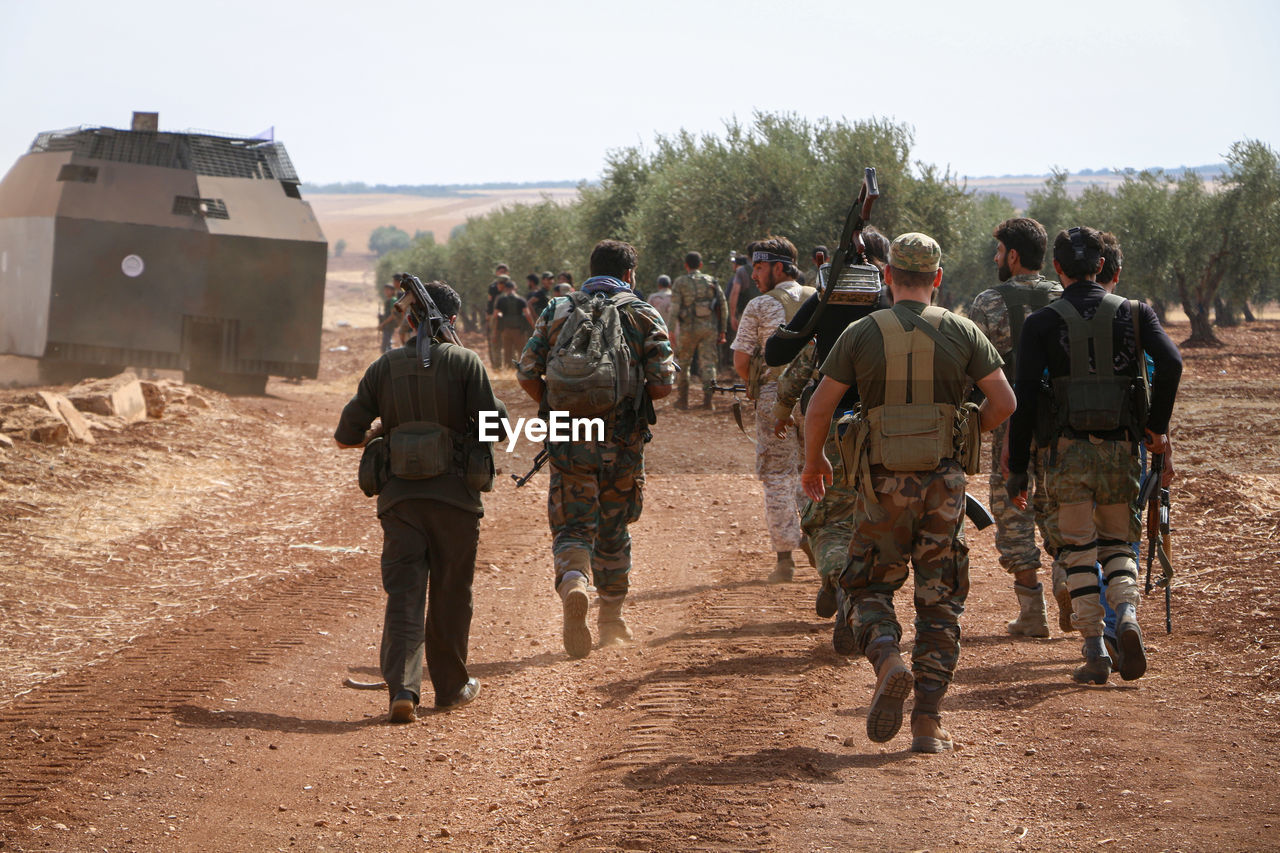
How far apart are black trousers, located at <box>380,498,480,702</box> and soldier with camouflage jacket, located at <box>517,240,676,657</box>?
0.63m

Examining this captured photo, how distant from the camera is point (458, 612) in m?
5.64

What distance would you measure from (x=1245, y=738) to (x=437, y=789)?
302cm

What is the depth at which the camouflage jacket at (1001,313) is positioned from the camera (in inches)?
250

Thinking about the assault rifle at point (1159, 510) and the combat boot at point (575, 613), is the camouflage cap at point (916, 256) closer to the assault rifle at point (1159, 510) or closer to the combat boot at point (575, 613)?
the assault rifle at point (1159, 510)

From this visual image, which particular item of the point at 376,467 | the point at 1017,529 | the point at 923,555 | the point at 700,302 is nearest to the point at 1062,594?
the point at 1017,529

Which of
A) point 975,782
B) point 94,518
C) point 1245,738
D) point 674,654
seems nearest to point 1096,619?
point 1245,738

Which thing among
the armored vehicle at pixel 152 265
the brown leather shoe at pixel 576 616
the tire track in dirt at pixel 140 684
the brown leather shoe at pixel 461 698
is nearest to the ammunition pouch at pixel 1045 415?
the brown leather shoe at pixel 576 616

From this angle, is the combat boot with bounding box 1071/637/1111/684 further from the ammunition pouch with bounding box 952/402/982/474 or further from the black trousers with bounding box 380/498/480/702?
the black trousers with bounding box 380/498/480/702

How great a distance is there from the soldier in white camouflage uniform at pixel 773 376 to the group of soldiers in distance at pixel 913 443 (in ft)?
0.04

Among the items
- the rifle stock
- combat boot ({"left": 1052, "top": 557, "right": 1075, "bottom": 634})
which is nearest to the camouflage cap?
the rifle stock

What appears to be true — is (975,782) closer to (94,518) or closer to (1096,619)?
(1096,619)

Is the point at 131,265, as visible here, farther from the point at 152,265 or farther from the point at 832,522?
the point at 832,522

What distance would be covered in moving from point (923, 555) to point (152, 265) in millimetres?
16931

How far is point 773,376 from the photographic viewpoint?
7465 mm
